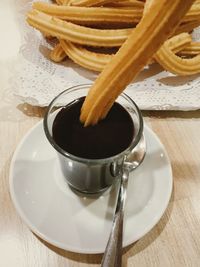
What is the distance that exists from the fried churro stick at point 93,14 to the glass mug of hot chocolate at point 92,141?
25 cm

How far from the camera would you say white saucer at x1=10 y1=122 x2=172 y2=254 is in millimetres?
490

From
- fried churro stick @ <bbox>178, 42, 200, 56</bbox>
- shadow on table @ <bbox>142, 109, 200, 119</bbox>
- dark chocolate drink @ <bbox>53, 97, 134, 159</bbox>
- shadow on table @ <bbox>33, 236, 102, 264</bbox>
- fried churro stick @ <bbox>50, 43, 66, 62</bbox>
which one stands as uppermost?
fried churro stick @ <bbox>178, 42, 200, 56</bbox>

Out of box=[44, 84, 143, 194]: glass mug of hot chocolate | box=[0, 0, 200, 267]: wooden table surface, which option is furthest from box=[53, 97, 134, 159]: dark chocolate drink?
box=[0, 0, 200, 267]: wooden table surface

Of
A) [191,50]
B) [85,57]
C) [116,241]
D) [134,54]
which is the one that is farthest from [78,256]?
[191,50]

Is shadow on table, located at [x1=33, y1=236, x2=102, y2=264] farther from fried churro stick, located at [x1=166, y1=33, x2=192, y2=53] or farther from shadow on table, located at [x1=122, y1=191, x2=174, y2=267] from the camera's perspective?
fried churro stick, located at [x1=166, y1=33, x2=192, y2=53]

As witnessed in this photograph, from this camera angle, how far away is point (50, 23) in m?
0.72

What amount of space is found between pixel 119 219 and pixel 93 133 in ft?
0.41

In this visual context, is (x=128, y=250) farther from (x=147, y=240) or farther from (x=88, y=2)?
(x=88, y=2)

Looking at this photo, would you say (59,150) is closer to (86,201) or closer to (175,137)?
(86,201)

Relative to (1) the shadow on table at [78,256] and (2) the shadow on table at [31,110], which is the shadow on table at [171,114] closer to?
(2) the shadow on table at [31,110]

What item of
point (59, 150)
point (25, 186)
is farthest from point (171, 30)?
point (25, 186)

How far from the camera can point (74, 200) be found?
538 millimetres

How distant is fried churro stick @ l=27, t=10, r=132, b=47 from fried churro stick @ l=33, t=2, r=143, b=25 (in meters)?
0.02

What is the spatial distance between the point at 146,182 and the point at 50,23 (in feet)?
1.24
